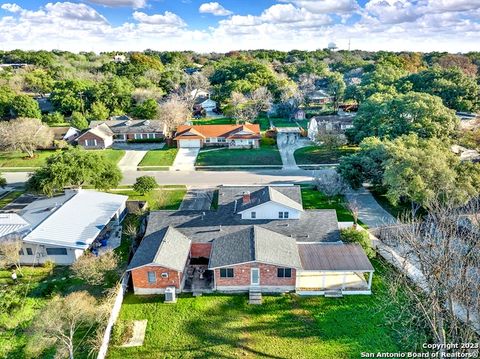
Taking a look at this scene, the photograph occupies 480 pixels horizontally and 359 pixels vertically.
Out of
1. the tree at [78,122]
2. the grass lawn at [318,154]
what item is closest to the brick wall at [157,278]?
the grass lawn at [318,154]

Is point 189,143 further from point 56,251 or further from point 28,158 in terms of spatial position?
point 56,251

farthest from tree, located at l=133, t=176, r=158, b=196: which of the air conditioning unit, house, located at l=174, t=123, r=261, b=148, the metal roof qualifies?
house, located at l=174, t=123, r=261, b=148

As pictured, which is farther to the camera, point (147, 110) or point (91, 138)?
point (147, 110)

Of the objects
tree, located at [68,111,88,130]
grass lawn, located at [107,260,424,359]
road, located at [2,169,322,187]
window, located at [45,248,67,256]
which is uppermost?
tree, located at [68,111,88,130]

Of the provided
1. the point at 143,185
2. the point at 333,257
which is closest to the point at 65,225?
the point at 143,185

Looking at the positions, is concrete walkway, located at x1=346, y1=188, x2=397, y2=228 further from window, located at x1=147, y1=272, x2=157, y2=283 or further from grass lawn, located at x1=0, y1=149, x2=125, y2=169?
grass lawn, located at x1=0, y1=149, x2=125, y2=169

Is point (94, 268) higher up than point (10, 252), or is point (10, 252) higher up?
point (10, 252)
